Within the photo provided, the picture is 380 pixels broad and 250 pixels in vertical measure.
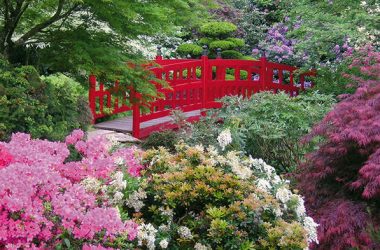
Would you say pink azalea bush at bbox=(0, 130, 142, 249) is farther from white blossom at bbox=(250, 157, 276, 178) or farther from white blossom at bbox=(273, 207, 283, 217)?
white blossom at bbox=(250, 157, 276, 178)

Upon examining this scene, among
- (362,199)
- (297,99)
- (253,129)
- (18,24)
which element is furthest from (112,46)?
(297,99)

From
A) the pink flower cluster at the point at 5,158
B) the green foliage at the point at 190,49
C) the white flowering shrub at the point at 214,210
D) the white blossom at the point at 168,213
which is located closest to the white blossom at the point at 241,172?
the white flowering shrub at the point at 214,210

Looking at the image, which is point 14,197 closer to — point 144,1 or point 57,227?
point 57,227

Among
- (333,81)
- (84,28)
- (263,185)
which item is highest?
(84,28)

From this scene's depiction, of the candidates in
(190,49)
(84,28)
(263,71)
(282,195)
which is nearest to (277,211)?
(282,195)

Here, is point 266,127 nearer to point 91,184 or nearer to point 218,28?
point 91,184

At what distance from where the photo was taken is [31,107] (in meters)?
4.87

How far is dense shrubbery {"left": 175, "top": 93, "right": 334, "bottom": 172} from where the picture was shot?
6484 mm

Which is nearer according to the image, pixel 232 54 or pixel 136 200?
pixel 136 200

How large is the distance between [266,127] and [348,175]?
2501 mm

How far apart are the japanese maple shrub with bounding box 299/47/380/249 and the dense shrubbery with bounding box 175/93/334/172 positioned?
64.4 inches

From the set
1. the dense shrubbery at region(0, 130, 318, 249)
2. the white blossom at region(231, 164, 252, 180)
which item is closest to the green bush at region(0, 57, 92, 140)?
the dense shrubbery at region(0, 130, 318, 249)

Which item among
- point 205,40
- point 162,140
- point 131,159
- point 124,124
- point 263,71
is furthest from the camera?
point 205,40

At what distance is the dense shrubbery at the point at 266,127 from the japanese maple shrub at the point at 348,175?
5.37 ft
